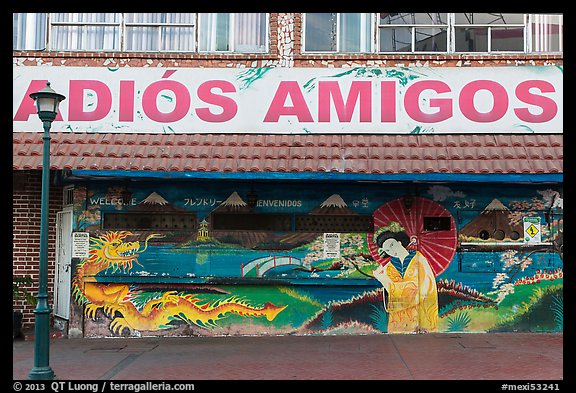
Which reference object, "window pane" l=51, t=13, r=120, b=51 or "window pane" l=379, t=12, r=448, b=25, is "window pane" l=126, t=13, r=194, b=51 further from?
"window pane" l=379, t=12, r=448, b=25

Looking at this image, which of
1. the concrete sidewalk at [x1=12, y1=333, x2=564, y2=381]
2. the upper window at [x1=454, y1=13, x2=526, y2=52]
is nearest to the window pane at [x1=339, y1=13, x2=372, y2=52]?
the upper window at [x1=454, y1=13, x2=526, y2=52]

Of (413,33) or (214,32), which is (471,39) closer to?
(413,33)

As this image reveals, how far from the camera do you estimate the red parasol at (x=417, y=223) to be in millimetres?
11055

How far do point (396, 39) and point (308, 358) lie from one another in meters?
5.97

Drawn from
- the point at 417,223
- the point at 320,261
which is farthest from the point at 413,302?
the point at 320,261

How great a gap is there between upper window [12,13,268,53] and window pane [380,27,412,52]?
2164mm

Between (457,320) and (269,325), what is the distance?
3.31 meters

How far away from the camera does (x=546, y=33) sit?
37.3 ft

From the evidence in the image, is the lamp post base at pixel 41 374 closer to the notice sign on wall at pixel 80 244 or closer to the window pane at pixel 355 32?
the notice sign on wall at pixel 80 244

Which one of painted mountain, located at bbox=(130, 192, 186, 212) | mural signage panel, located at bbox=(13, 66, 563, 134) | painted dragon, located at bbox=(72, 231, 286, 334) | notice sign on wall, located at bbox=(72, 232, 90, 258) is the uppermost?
mural signage panel, located at bbox=(13, 66, 563, 134)

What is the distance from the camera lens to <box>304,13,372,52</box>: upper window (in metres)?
11.4

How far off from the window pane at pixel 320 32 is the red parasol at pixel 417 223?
3.08m

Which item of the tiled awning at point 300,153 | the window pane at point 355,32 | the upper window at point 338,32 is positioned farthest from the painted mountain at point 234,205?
the window pane at point 355,32
